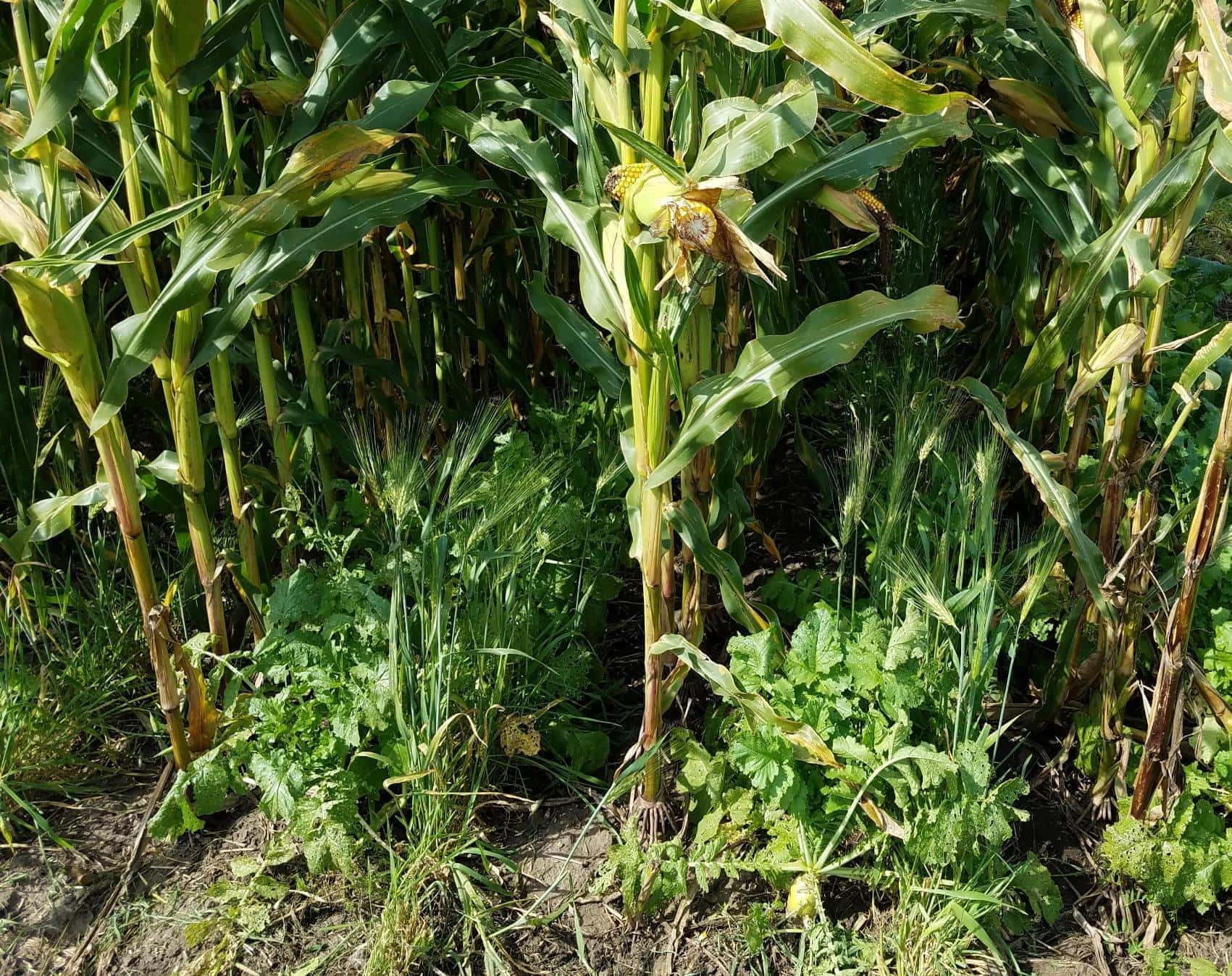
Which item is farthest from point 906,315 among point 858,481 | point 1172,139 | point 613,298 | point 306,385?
point 306,385

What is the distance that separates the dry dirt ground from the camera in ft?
6.89

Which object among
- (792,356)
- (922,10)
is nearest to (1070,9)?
(922,10)

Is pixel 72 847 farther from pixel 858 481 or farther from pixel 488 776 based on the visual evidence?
pixel 858 481

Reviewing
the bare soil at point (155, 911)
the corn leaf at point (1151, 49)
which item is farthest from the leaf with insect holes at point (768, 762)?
the corn leaf at point (1151, 49)

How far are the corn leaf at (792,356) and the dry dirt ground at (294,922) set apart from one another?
87 centimetres

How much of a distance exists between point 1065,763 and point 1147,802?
0.27 metres

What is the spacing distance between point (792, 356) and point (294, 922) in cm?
154

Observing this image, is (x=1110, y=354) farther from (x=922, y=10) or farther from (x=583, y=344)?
(x=583, y=344)

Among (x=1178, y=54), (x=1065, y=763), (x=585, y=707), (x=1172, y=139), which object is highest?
(x=1178, y=54)

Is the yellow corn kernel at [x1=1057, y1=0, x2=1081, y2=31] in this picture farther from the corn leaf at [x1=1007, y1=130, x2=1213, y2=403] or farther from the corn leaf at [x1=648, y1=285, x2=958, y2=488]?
the corn leaf at [x1=648, y1=285, x2=958, y2=488]

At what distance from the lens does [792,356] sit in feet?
6.40

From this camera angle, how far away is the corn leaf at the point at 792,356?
1940 mm

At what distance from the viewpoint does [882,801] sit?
214cm

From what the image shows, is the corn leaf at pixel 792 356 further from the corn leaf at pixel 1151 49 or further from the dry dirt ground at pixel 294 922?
the dry dirt ground at pixel 294 922
